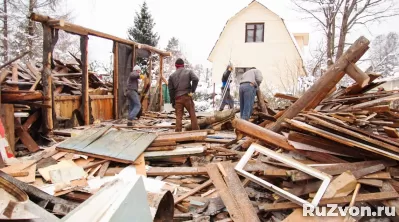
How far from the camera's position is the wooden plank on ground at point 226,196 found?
319 cm

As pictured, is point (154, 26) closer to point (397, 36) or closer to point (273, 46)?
point (273, 46)

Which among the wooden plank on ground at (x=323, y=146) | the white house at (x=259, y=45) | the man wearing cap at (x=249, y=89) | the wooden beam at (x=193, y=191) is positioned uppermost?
the white house at (x=259, y=45)

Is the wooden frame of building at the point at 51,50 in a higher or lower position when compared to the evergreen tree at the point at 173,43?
lower

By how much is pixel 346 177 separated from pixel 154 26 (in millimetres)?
22068

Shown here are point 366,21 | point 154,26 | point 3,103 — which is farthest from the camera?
point 154,26

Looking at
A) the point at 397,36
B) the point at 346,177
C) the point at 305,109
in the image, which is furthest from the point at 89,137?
the point at 397,36

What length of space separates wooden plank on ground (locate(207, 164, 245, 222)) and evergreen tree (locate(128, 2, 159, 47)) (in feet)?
65.8

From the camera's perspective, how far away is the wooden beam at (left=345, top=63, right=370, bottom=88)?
3.46 meters

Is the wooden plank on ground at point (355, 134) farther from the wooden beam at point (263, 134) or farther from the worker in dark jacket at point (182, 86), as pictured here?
the worker in dark jacket at point (182, 86)

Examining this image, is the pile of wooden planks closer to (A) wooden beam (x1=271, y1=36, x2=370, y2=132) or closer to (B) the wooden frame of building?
(B) the wooden frame of building

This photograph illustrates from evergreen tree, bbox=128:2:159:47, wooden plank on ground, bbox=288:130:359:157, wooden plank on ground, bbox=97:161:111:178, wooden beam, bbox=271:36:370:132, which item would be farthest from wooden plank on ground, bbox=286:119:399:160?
evergreen tree, bbox=128:2:159:47

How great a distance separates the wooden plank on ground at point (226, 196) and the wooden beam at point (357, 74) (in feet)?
6.97

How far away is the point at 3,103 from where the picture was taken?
519 cm

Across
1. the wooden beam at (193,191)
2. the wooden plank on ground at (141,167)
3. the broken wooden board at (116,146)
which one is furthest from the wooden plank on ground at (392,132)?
the broken wooden board at (116,146)
